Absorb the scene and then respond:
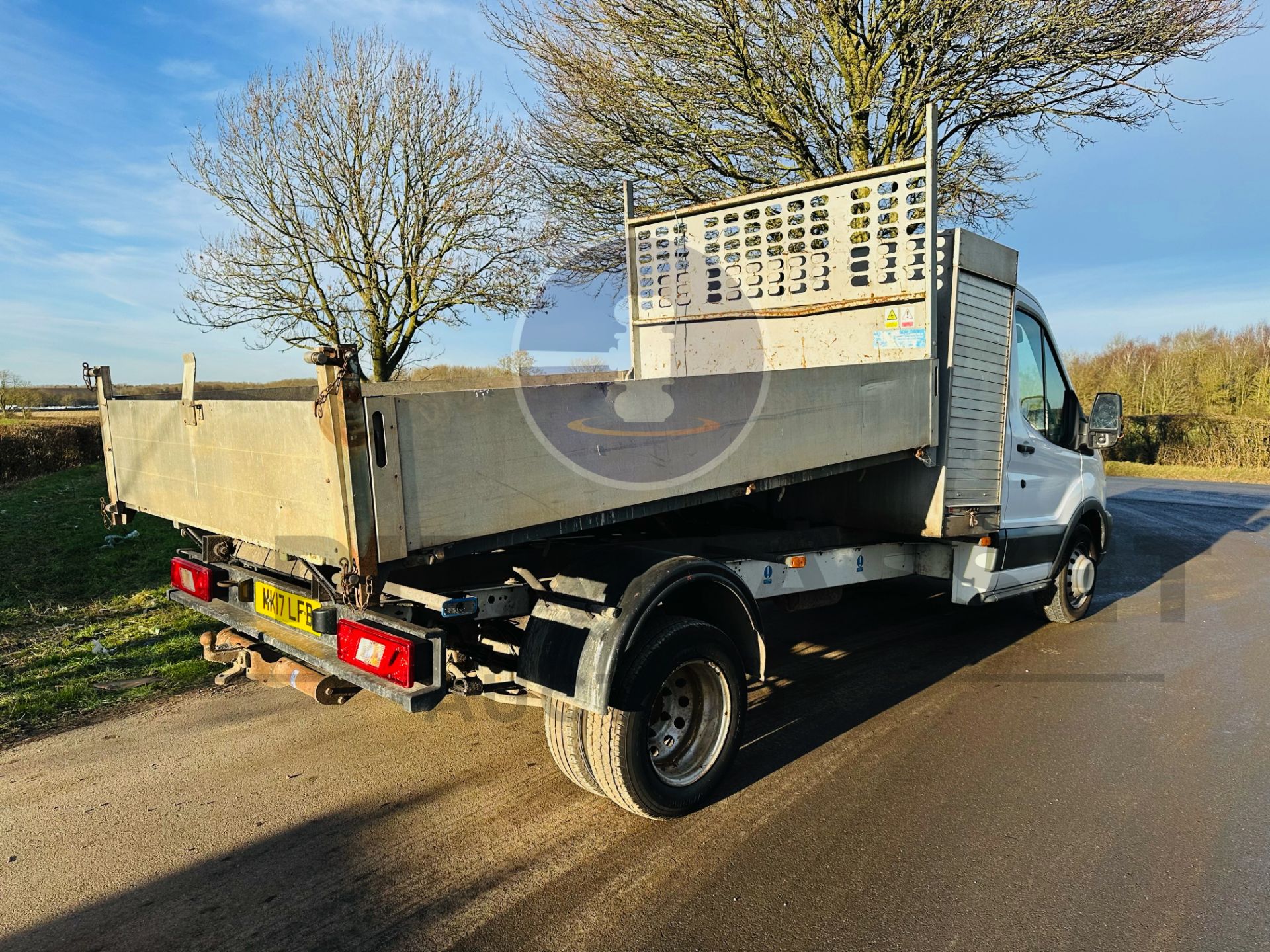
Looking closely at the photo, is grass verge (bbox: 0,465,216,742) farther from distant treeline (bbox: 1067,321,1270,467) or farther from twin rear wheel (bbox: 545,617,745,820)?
distant treeline (bbox: 1067,321,1270,467)

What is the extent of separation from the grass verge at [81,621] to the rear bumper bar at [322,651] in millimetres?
1157

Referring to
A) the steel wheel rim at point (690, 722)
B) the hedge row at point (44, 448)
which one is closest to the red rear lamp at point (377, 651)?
the steel wheel rim at point (690, 722)

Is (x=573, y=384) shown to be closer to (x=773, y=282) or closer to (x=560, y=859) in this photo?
(x=560, y=859)

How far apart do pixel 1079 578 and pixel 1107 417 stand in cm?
131

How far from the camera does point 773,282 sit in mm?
5363

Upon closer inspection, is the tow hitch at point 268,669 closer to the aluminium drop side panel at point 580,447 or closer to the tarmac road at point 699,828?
the tarmac road at point 699,828

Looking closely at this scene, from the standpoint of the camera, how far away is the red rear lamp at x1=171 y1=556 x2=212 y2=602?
375 centimetres

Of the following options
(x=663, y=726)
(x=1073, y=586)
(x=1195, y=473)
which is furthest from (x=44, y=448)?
(x=1195, y=473)

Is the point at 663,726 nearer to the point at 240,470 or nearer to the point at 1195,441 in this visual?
the point at 240,470

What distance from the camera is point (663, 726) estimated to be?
329 centimetres

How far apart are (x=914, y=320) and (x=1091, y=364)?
3132cm

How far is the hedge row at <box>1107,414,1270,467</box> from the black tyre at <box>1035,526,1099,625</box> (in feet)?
62.2

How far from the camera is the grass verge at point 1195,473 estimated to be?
18.3 meters

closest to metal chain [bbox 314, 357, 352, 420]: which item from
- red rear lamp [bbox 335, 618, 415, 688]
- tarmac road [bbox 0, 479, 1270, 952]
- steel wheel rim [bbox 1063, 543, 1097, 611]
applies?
red rear lamp [bbox 335, 618, 415, 688]
